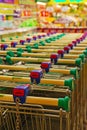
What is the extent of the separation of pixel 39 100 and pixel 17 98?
5.4 inches

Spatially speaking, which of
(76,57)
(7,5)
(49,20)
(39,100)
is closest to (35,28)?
(49,20)

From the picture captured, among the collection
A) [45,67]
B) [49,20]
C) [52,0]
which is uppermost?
[52,0]

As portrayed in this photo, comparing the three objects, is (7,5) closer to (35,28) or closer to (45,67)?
(35,28)

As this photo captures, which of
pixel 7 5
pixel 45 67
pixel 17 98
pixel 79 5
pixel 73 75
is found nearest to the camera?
pixel 17 98

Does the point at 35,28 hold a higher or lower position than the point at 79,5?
lower

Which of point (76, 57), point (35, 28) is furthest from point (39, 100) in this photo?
point (35, 28)

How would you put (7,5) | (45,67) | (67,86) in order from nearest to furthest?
(67,86)
(45,67)
(7,5)

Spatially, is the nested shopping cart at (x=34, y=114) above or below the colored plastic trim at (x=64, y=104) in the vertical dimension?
below

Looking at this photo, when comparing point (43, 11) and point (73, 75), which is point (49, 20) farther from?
point (73, 75)

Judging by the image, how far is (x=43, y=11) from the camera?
7391mm

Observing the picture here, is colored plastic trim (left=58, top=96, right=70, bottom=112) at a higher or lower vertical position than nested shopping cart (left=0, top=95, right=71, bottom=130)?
higher

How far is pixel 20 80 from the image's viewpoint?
190 cm

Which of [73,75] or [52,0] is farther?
[52,0]

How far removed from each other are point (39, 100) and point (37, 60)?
104 cm
